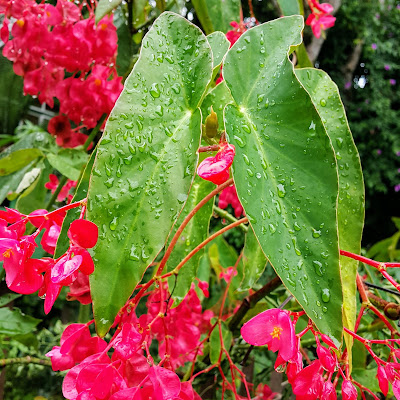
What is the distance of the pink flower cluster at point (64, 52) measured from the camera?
0.67 meters

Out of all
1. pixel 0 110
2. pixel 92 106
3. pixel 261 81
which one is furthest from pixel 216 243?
pixel 0 110

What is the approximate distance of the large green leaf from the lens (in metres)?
0.39

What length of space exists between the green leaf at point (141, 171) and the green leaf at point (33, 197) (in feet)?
1.69

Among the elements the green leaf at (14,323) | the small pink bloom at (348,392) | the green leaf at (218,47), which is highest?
the green leaf at (218,47)

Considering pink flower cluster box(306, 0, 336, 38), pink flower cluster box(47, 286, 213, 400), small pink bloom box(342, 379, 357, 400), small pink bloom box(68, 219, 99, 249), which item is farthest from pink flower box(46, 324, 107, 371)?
pink flower cluster box(306, 0, 336, 38)

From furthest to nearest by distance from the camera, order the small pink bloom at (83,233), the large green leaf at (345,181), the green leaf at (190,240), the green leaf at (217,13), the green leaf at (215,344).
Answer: the green leaf at (217,13)
the green leaf at (215,344)
the green leaf at (190,240)
the large green leaf at (345,181)
the small pink bloom at (83,233)

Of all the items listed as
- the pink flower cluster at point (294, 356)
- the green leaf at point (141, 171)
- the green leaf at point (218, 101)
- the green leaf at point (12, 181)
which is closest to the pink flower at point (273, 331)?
the pink flower cluster at point (294, 356)

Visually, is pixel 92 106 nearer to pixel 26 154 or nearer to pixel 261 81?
pixel 26 154

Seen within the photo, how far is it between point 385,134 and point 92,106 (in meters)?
3.90

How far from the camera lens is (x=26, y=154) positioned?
77 cm

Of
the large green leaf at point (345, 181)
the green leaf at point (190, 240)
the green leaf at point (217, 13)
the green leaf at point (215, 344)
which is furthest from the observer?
the green leaf at point (217, 13)

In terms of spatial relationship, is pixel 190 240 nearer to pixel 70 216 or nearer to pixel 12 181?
pixel 70 216

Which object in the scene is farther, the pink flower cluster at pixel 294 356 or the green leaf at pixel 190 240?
the green leaf at pixel 190 240

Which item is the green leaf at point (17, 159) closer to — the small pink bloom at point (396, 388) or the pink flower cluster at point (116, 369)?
the pink flower cluster at point (116, 369)
